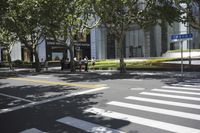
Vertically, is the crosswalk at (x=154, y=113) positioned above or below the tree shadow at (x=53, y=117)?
above

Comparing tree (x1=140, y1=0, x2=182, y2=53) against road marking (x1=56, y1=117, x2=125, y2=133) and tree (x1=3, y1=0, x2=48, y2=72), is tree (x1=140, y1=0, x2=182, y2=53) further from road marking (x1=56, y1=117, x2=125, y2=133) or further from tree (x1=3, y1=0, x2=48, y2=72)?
road marking (x1=56, y1=117, x2=125, y2=133)

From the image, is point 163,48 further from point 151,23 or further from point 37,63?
point 151,23

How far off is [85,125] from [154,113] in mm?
2269

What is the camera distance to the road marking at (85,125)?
8.29 m

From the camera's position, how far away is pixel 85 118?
387 inches

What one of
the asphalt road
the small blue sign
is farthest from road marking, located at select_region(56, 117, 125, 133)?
the small blue sign

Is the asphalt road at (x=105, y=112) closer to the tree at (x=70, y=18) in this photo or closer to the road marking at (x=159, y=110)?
the road marking at (x=159, y=110)

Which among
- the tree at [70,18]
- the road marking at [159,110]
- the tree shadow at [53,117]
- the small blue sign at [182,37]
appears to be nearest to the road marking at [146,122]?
the tree shadow at [53,117]

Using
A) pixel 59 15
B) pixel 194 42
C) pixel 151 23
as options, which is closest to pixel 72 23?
pixel 59 15

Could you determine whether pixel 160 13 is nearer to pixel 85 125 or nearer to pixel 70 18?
pixel 70 18

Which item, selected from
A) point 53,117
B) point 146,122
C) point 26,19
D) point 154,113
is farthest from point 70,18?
point 146,122

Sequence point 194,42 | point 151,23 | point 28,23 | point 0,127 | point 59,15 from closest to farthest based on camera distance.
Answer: point 0,127 → point 151,23 → point 59,15 → point 28,23 → point 194,42

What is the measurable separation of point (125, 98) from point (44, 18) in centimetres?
2207

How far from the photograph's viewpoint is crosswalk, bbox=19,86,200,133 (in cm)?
842
